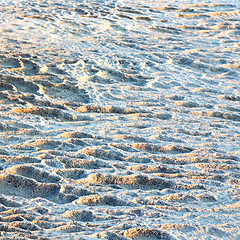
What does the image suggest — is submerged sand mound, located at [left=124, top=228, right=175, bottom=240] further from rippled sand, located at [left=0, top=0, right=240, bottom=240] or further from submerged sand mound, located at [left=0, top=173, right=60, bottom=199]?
submerged sand mound, located at [left=0, top=173, right=60, bottom=199]

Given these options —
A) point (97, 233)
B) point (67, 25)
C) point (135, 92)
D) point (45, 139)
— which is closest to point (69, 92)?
point (135, 92)

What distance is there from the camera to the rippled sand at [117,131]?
9.07 ft

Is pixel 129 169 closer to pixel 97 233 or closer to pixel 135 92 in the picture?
pixel 97 233

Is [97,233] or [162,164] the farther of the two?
[162,164]

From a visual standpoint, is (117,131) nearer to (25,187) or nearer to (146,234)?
(25,187)

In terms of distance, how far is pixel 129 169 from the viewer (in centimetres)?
344

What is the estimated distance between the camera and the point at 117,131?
4.16 metres

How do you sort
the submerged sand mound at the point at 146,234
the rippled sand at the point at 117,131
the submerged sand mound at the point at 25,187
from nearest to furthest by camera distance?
1. the submerged sand mound at the point at 146,234
2. the rippled sand at the point at 117,131
3. the submerged sand mound at the point at 25,187

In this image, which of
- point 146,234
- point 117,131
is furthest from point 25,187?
point 117,131

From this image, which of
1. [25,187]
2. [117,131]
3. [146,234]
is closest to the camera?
[146,234]

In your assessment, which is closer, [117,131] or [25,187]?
[25,187]

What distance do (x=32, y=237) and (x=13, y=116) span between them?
2.03 metres

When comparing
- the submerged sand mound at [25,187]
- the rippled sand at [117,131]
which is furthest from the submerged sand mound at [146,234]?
the submerged sand mound at [25,187]

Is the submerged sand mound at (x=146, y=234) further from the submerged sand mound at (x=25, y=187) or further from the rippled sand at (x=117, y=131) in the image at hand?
the submerged sand mound at (x=25, y=187)
